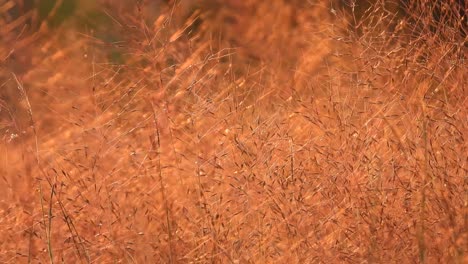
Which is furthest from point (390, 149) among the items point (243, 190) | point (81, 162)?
point (81, 162)

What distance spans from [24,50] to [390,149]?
1.22m

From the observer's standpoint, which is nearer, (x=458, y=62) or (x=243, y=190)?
(x=243, y=190)

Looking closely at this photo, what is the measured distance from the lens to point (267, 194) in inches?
103

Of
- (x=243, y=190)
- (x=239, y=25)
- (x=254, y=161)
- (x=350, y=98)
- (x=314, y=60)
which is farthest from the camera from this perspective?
(x=239, y=25)

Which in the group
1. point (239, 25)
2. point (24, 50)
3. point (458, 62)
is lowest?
point (239, 25)

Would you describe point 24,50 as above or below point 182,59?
above

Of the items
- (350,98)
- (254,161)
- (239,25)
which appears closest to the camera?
(254,161)

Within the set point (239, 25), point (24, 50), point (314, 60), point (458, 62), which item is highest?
point (24, 50)

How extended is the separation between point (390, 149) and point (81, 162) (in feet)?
3.42

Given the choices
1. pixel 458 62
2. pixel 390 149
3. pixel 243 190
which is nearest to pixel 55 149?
pixel 243 190

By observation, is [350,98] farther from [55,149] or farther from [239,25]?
[239,25]

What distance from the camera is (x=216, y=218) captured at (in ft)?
8.68

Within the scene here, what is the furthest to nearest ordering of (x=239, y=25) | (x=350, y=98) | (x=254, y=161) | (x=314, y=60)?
(x=239, y=25) → (x=314, y=60) → (x=350, y=98) → (x=254, y=161)

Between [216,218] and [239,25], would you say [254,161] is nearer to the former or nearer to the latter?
[216,218]
